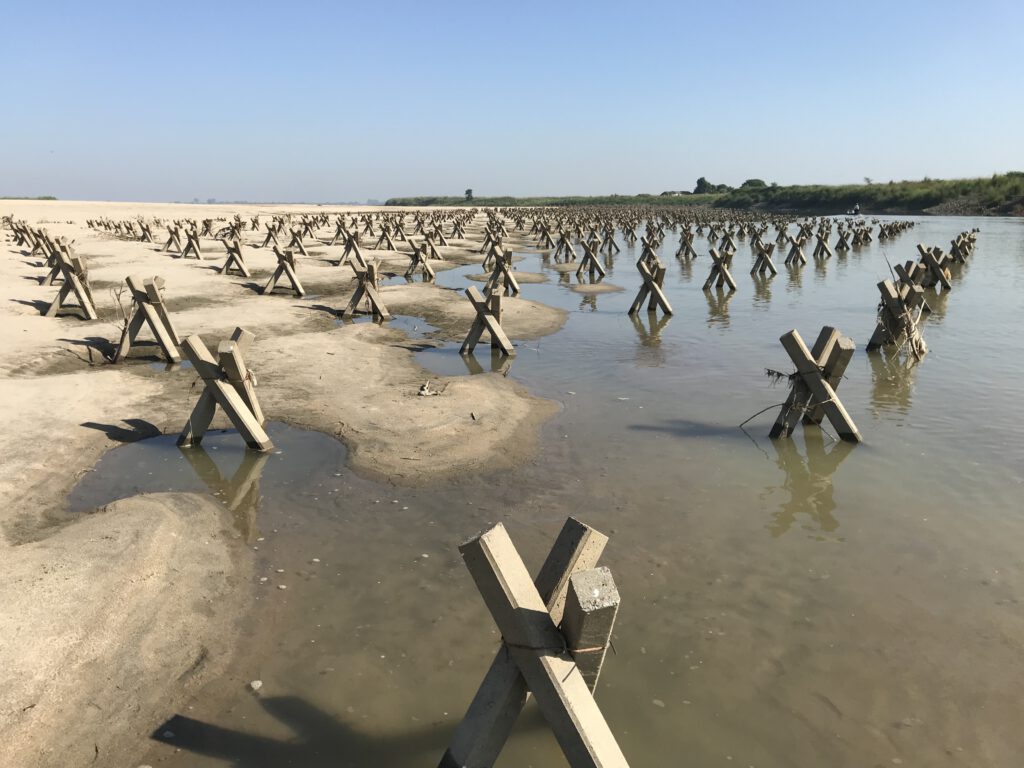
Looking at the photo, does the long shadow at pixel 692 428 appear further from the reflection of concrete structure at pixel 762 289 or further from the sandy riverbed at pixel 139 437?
the reflection of concrete structure at pixel 762 289

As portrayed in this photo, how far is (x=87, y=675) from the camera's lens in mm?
4426

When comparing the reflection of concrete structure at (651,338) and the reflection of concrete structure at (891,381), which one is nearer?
the reflection of concrete structure at (891,381)

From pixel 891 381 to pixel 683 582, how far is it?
8731 mm

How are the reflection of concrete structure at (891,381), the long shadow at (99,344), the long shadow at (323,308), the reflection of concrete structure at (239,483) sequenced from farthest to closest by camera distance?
the long shadow at (323,308), the long shadow at (99,344), the reflection of concrete structure at (891,381), the reflection of concrete structure at (239,483)

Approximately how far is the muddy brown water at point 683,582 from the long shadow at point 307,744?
1 cm

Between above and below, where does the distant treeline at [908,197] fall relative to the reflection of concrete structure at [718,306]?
above

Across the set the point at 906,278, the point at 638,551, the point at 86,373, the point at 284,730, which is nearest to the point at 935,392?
the point at 906,278

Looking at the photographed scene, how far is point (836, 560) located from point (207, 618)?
5.63 metres

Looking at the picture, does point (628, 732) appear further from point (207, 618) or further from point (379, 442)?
point (379, 442)

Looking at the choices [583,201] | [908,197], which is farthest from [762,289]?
[583,201]

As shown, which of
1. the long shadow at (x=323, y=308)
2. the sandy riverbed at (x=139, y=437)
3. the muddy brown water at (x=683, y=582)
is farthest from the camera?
the long shadow at (x=323, y=308)

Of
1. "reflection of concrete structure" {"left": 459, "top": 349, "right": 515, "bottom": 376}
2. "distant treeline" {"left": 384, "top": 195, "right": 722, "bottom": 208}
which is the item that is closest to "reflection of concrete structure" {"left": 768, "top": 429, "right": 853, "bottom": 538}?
"reflection of concrete structure" {"left": 459, "top": 349, "right": 515, "bottom": 376}

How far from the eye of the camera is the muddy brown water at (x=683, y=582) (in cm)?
409

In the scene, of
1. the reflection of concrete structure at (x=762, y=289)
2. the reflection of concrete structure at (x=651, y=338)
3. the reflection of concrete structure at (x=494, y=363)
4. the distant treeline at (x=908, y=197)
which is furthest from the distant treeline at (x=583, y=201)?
the reflection of concrete structure at (x=494, y=363)
